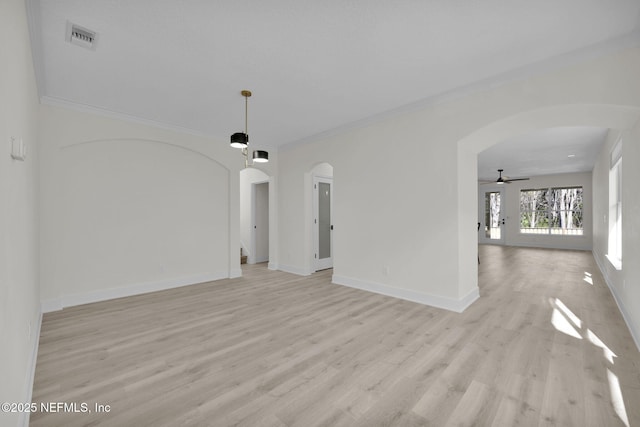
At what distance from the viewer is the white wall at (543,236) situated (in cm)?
934

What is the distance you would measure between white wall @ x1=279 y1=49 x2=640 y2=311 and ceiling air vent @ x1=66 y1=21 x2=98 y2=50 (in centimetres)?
347

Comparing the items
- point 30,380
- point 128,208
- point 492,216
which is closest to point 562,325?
point 30,380

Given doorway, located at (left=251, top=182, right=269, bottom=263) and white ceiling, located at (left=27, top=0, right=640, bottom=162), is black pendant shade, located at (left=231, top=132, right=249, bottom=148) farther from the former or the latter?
doorway, located at (left=251, top=182, right=269, bottom=263)

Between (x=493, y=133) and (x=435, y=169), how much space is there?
78cm

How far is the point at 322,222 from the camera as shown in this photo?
20.7 feet

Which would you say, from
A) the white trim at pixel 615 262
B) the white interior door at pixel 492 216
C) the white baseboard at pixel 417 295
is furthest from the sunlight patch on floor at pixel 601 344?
the white interior door at pixel 492 216

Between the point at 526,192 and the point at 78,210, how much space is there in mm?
13240

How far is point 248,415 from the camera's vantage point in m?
1.74

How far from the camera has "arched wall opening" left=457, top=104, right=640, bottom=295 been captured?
2.72 meters

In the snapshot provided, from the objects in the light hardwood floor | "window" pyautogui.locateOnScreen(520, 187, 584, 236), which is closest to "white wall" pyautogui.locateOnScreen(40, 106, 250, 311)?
the light hardwood floor

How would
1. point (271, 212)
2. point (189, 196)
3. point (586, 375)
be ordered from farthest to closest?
1. point (271, 212)
2. point (189, 196)
3. point (586, 375)

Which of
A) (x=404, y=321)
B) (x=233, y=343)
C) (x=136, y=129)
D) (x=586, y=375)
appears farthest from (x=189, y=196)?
(x=586, y=375)

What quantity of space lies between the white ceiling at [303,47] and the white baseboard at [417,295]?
267 centimetres

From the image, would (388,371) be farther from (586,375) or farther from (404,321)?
(586,375)
